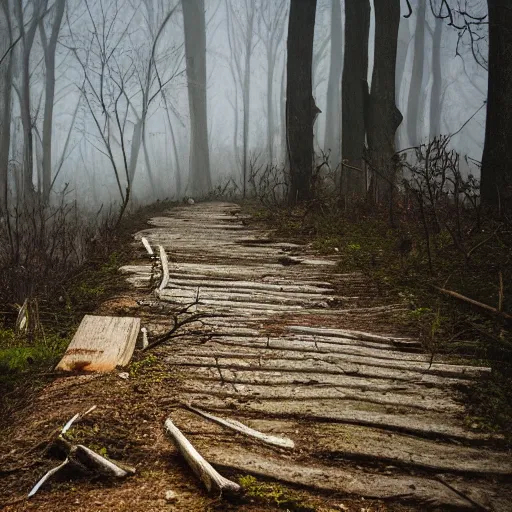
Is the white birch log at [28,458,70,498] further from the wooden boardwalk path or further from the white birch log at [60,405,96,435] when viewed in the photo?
the wooden boardwalk path

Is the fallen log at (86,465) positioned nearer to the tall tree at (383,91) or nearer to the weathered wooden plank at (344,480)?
the weathered wooden plank at (344,480)

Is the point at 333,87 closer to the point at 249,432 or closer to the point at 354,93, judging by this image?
the point at 354,93

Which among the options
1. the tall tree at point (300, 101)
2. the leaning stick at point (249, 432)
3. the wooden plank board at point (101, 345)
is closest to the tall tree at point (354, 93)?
the tall tree at point (300, 101)

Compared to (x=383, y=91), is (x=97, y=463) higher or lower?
lower

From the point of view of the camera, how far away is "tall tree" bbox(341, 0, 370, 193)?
809cm

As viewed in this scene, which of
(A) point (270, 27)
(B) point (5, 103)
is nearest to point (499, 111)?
(B) point (5, 103)

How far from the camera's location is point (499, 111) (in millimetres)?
5262

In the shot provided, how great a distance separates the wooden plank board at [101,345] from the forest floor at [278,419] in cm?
8

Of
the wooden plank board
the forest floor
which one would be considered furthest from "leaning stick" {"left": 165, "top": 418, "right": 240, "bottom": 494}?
the wooden plank board

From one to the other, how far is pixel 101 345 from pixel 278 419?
3.28ft

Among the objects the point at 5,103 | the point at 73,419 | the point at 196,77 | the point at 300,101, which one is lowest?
the point at 73,419

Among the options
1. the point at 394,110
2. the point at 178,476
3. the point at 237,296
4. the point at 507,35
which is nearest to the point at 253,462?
the point at 178,476

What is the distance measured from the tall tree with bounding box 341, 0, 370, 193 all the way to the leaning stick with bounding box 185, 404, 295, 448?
6.51 metres

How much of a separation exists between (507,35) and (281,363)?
14.9 ft
